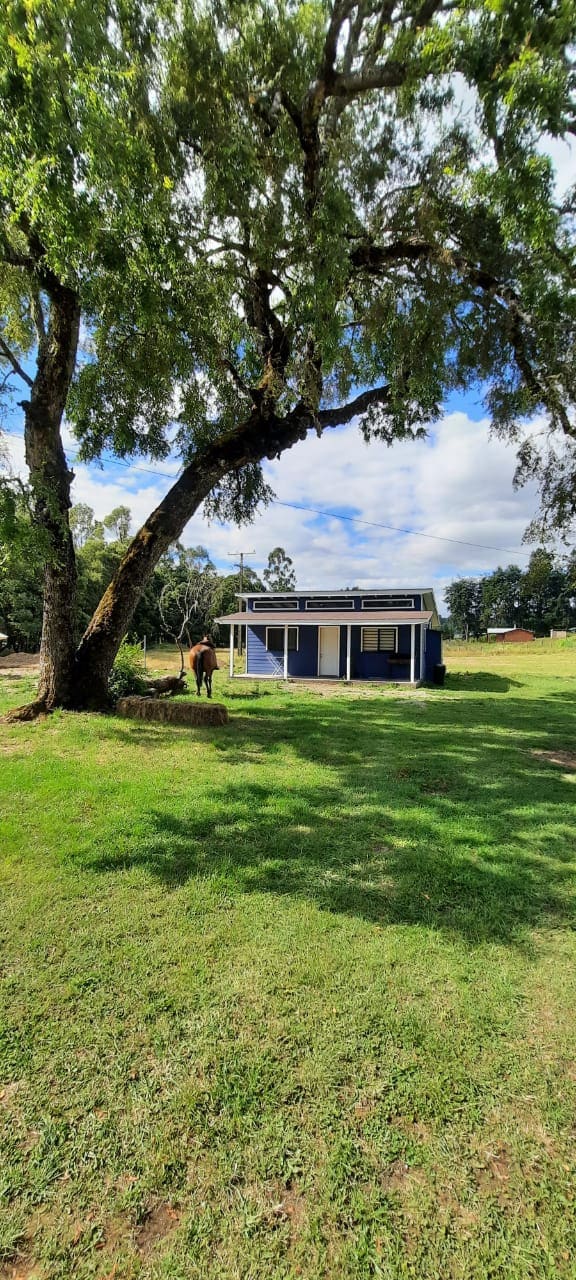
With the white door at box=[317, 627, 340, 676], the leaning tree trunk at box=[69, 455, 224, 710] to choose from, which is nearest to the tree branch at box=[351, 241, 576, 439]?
the leaning tree trunk at box=[69, 455, 224, 710]

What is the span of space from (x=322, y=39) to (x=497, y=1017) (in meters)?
8.39

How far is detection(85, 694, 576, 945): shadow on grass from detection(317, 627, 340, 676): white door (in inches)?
463

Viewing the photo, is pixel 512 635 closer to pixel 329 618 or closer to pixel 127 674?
pixel 329 618

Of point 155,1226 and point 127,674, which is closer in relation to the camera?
point 155,1226

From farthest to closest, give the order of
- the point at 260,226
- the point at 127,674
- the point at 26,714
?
the point at 127,674 < the point at 26,714 < the point at 260,226

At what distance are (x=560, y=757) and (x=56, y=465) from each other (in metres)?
8.21

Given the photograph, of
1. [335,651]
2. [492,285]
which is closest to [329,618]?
[335,651]

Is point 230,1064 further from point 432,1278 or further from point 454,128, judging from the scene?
point 454,128

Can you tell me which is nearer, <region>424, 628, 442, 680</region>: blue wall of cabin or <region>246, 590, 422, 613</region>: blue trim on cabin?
<region>246, 590, 422, 613</region>: blue trim on cabin

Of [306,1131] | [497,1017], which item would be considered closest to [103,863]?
[306,1131]

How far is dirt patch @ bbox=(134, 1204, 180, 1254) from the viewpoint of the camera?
57.4 inches

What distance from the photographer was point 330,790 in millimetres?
5297

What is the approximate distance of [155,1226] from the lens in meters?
1.50

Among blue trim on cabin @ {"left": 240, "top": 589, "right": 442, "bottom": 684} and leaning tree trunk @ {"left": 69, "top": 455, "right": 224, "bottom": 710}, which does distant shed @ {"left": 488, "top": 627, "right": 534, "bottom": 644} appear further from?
leaning tree trunk @ {"left": 69, "top": 455, "right": 224, "bottom": 710}
